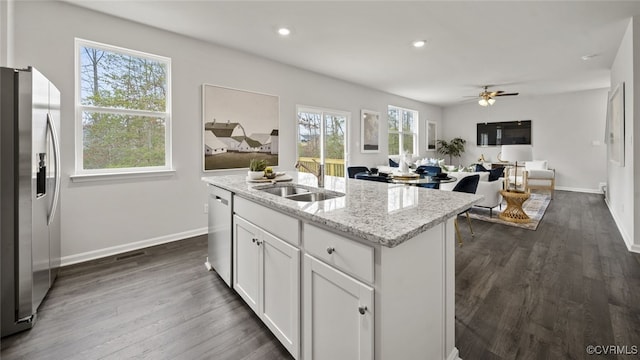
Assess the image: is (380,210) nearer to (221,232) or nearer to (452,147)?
(221,232)

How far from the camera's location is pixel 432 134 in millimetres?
9203

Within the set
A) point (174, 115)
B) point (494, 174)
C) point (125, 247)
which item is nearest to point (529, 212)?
point (494, 174)

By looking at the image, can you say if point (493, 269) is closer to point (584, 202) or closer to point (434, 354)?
point (434, 354)

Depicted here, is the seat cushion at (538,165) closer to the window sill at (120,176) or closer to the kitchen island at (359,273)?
the kitchen island at (359,273)

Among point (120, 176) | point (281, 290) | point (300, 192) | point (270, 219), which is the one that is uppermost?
point (120, 176)

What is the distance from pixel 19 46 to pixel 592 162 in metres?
10.8

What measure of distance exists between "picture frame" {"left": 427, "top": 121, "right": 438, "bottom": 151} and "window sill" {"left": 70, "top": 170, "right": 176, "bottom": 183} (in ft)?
25.5

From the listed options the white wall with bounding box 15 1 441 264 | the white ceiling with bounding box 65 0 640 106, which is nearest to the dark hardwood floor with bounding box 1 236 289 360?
the white wall with bounding box 15 1 441 264

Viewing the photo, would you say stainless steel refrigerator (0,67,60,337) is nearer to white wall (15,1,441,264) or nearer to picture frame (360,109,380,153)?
white wall (15,1,441,264)

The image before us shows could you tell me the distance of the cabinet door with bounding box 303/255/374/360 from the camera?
3.44 feet

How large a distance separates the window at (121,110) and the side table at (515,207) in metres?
4.93

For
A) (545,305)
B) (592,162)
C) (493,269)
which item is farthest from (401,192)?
(592,162)

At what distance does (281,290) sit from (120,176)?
2.67 meters

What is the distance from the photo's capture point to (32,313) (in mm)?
1812
